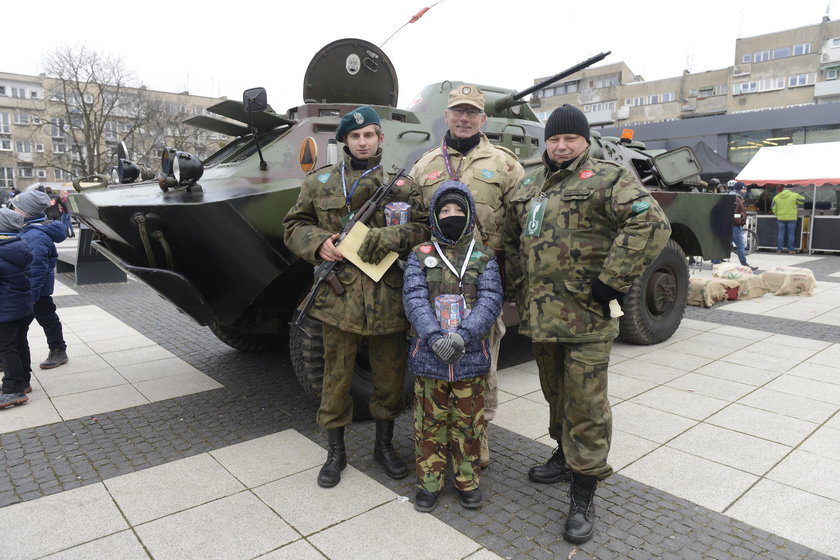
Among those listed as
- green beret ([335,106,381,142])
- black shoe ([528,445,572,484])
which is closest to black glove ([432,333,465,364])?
black shoe ([528,445,572,484])

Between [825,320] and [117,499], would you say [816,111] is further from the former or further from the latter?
[117,499]

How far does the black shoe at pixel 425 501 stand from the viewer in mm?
2752

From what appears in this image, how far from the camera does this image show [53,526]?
2.65 meters

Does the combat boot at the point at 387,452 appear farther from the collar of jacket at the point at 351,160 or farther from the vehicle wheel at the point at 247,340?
the vehicle wheel at the point at 247,340

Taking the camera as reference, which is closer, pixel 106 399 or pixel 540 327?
pixel 540 327

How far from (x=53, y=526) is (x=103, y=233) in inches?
68.4

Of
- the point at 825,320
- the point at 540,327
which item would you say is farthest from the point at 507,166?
the point at 825,320

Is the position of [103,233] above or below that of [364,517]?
above

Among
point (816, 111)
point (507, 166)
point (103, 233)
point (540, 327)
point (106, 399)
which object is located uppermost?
point (816, 111)

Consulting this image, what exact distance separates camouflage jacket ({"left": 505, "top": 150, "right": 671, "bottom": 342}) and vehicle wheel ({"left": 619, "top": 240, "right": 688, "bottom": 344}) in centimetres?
303

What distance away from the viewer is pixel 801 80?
1719 inches

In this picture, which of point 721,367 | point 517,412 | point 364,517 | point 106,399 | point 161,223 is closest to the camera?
point 364,517

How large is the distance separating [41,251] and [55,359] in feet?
3.37

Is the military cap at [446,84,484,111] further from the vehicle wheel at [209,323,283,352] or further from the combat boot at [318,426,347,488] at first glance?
the vehicle wheel at [209,323,283,352]
